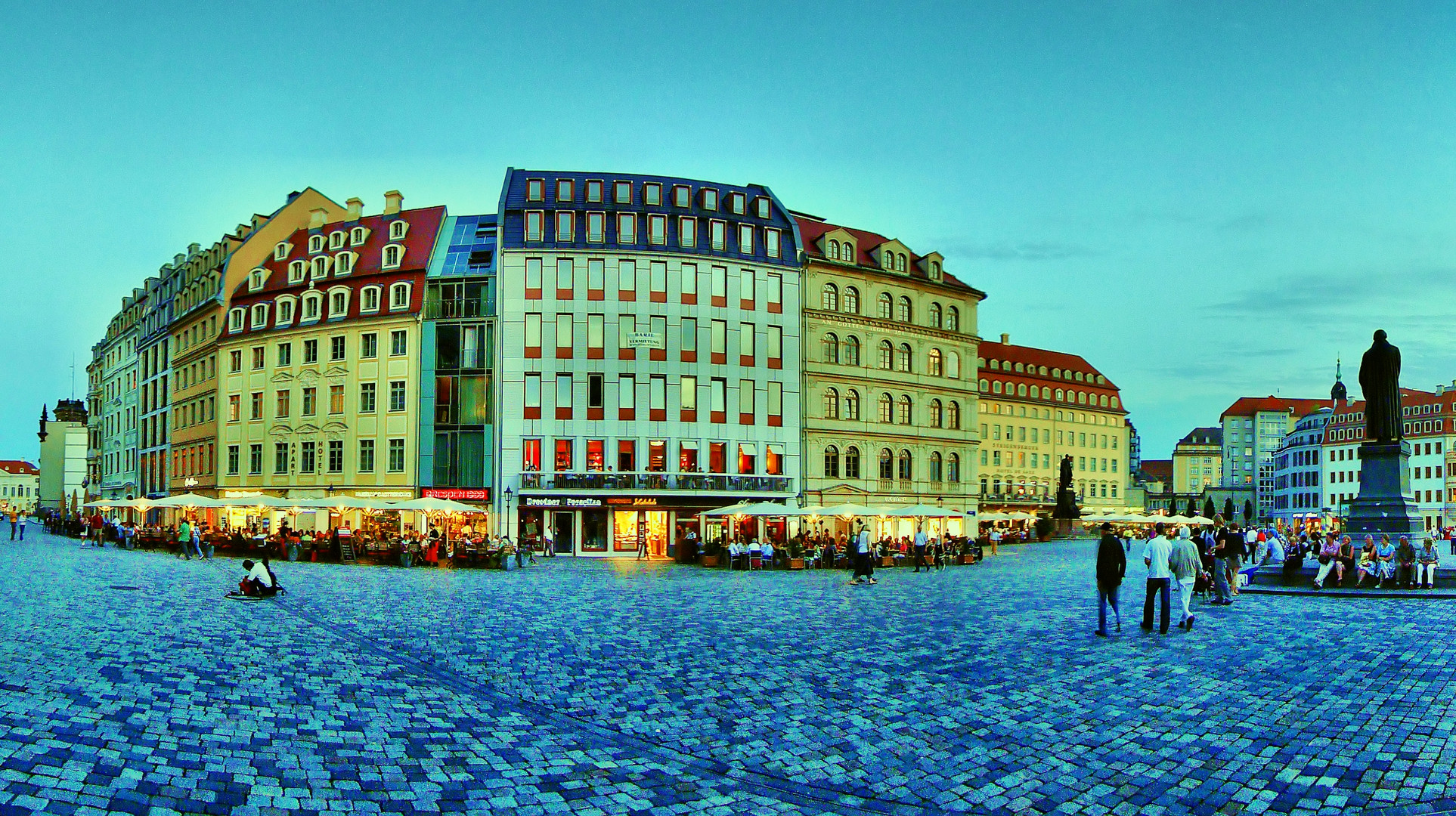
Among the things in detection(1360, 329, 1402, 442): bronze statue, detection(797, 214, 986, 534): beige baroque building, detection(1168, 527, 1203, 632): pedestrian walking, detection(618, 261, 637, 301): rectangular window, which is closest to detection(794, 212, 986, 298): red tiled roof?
detection(797, 214, 986, 534): beige baroque building

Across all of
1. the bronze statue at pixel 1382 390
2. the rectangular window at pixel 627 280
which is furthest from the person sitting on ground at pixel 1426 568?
the rectangular window at pixel 627 280

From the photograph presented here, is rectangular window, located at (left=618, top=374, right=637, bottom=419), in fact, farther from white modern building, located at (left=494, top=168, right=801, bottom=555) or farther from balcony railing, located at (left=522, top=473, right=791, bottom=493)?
balcony railing, located at (left=522, top=473, right=791, bottom=493)

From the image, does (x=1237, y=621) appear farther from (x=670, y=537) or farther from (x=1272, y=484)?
(x=1272, y=484)

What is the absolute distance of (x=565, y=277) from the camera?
54281 mm

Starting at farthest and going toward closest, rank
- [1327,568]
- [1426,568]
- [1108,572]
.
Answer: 1. [1327,568]
2. [1426,568]
3. [1108,572]

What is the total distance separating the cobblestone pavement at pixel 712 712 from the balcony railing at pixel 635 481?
32090 millimetres

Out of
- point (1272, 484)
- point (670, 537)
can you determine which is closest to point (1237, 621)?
point (670, 537)

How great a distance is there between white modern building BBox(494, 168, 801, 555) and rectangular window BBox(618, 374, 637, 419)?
53 millimetres

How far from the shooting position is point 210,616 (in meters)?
18.7

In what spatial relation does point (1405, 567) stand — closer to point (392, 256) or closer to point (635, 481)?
point (635, 481)

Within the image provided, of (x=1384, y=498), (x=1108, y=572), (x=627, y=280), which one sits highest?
(x=627, y=280)

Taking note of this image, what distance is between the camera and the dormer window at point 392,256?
5788cm

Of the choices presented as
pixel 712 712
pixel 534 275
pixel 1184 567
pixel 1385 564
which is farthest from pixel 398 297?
pixel 712 712

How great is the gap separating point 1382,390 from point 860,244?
35.6 metres
